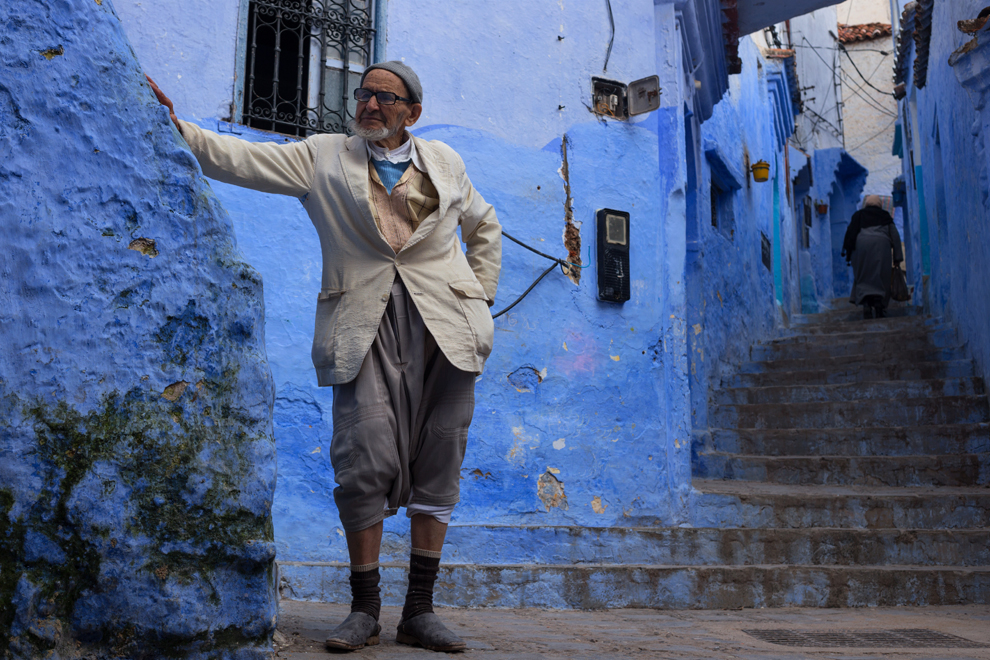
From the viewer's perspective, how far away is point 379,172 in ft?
8.59

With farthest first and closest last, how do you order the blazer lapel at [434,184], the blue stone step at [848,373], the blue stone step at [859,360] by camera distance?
the blue stone step at [859,360] → the blue stone step at [848,373] → the blazer lapel at [434,184]

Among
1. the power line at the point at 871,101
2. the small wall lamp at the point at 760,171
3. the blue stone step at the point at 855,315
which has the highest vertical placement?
the power line at the point at 871,101

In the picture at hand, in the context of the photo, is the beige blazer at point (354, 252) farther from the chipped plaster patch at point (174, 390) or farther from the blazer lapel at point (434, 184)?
the chipped plaster patch at point (174, 390)

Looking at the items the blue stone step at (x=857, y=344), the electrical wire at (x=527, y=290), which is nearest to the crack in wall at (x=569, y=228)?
the electrical wire at (x=527, y=290)

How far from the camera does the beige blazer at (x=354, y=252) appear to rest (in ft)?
8.02

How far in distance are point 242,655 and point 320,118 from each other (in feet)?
11.5

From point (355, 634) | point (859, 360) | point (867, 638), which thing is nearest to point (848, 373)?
point (859, 360)

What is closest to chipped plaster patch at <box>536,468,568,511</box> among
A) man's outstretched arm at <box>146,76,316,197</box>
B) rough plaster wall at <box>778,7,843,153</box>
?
man's outstretched arm at <box>146,76,316,197</box>

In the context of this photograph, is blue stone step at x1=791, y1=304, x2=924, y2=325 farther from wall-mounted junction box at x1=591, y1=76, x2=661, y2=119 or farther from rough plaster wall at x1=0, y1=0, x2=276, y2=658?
rough plaster wall at x1=0, y1=0, x2=276, y2=658

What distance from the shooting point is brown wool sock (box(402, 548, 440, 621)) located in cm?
245

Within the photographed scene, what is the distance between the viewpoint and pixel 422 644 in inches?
94.7

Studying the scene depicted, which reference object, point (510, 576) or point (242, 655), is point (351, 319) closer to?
point (242, 655)

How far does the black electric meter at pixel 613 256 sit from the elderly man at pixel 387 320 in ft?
8.23

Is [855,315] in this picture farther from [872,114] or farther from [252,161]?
[872,114]
